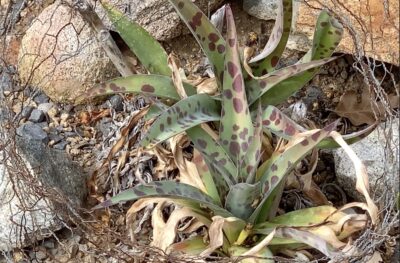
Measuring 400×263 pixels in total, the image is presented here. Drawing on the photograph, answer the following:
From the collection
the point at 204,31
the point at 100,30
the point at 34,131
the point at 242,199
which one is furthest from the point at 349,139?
the point at 34,131

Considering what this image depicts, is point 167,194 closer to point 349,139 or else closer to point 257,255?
point 257,255

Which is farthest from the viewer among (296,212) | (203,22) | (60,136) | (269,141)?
(60,136)

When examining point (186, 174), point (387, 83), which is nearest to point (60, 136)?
point (186, 174)

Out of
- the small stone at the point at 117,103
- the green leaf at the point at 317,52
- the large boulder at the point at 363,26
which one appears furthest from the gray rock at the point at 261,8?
the green leaf at the point at 317,52

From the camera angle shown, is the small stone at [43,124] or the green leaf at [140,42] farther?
the small stone at [43,124]

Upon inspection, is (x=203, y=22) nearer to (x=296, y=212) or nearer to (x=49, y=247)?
(x=296, y=212)

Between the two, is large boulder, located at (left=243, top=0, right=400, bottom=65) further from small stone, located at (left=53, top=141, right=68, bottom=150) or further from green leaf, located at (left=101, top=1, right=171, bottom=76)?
small stone, located at (left=53, top=141, right=68, bottom=150)

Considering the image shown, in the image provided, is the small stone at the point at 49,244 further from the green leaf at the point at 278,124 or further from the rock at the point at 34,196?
the green leaf at the point at 278,124
